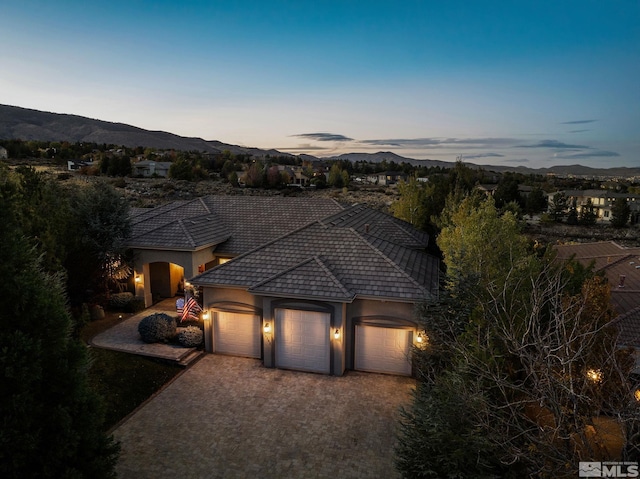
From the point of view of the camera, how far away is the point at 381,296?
44.7 ft

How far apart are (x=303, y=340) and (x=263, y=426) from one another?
3737mm

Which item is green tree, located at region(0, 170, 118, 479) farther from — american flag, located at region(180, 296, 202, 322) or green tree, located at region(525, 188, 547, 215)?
green tree, located at region(525, 188, 547, 215)

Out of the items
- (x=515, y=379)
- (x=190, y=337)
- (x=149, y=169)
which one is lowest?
(x=190, y=337)

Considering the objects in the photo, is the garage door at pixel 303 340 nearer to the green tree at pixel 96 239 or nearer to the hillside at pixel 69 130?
the green tree at pixel 96 239

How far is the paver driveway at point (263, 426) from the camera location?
954 centimetres

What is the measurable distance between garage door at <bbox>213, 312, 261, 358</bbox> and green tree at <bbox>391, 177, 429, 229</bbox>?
67.9 feet

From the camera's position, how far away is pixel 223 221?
23734 mm

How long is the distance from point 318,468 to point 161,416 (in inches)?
207

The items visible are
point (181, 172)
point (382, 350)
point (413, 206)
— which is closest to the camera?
point (382, 350)

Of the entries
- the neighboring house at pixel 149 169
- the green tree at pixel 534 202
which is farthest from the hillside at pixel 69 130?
the green tree at pixel 534 202

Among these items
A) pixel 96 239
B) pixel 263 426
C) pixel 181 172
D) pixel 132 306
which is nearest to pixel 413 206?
pixel 132 306

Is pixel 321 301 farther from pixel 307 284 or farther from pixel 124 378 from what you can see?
pixel 124 378

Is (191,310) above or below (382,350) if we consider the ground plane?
above

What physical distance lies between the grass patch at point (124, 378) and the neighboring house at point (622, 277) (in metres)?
14.3
